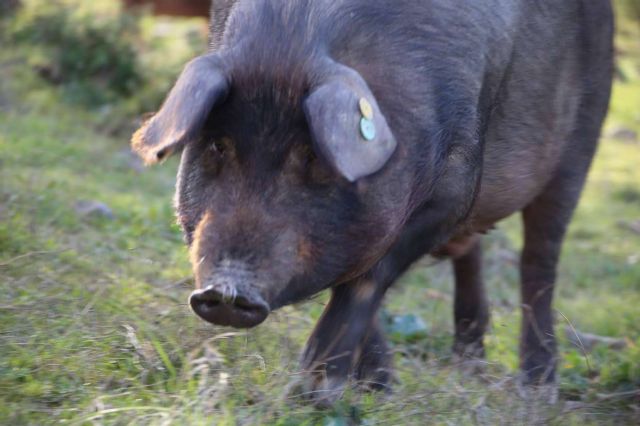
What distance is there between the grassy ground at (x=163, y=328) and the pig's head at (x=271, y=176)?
335mm

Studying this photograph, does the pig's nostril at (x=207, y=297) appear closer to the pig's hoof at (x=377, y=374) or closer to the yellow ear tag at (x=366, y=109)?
the yellow ear tag at (x=366, y=109)

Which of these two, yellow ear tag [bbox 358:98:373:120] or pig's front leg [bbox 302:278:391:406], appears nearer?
yellow ear tag [bbox 358:98:373:120]

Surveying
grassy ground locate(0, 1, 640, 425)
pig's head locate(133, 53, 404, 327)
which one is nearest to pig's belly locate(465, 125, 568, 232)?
grassy ground locate(0, 1, 640, 425)

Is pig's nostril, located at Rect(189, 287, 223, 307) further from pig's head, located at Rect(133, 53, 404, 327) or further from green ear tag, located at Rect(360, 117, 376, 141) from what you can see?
green ear tag, located at Rect(360, 117, 376, 141)

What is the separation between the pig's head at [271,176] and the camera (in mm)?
3354

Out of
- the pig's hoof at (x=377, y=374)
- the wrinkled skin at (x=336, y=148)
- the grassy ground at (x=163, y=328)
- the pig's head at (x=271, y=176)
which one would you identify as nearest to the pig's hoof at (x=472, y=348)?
the grassy ground at (x=163, y=328)

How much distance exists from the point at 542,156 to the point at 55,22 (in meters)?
5.54

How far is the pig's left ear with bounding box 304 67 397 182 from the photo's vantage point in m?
3.29

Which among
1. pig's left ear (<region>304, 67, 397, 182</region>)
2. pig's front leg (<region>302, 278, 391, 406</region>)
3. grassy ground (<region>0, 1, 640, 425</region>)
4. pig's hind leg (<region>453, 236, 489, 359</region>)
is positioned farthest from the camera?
pig's hind leg (<region>453, 236, 489, 359</region>)

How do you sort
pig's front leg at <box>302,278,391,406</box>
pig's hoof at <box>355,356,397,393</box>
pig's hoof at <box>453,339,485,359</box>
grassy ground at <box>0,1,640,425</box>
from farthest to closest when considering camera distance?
pig's hoof at <box>453,339,485,359</box> < pig's hoof at <box>355,356,397,393</box> < pig's front leg at <box>302,278,391,406</box> < grassy ground at <box>0,1,640,425</box>

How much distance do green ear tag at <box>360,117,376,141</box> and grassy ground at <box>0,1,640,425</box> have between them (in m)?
0.81

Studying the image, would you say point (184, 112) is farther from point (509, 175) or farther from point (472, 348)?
point (472, 348)

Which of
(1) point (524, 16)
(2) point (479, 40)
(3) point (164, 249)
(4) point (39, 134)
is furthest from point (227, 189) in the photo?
(4) point (39, 134)

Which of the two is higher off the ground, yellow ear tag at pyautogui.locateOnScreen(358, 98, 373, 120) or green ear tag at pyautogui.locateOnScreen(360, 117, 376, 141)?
yellow ear tag at pyautogui.locateOnScreen(358, 98, 373, 120)
